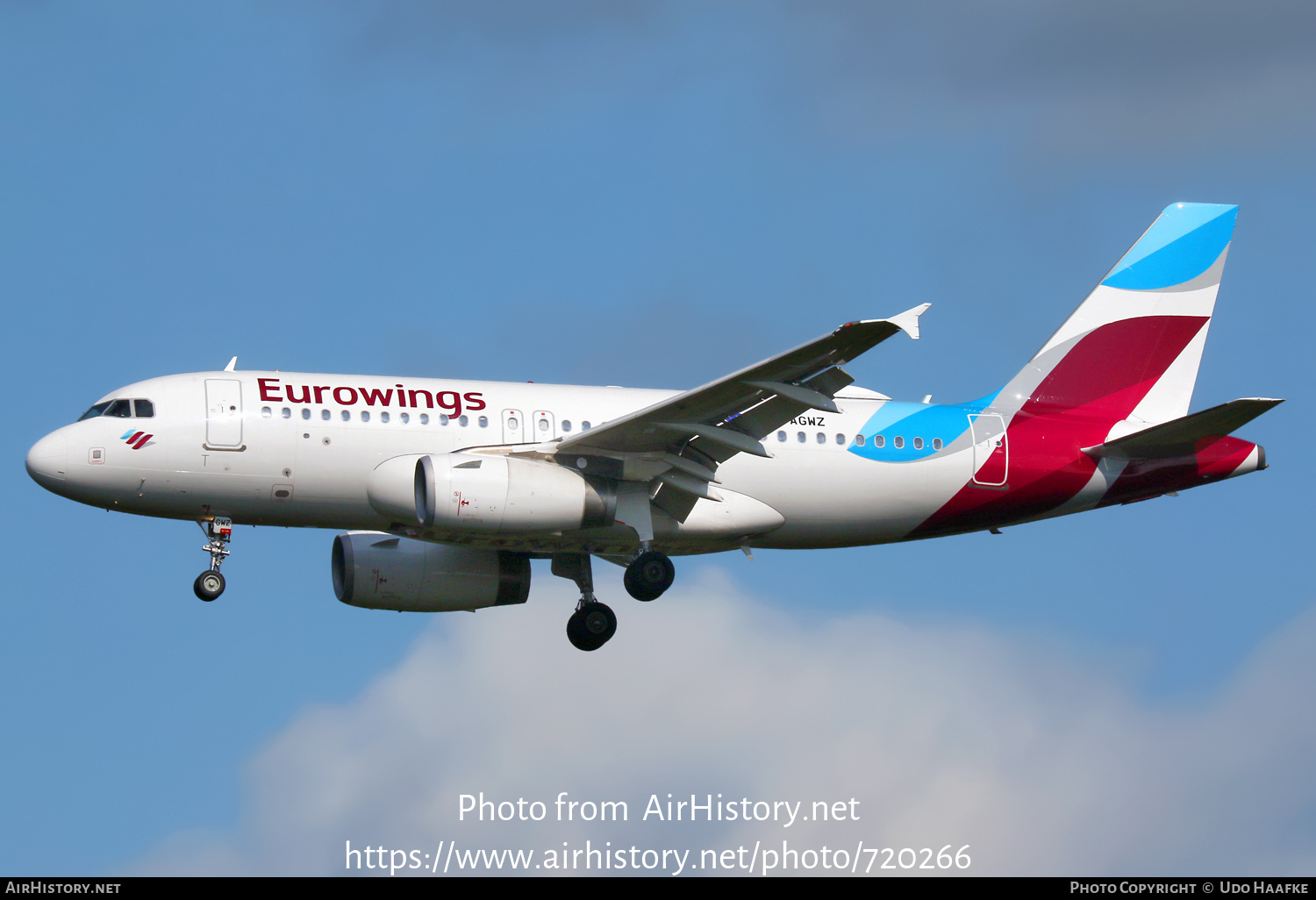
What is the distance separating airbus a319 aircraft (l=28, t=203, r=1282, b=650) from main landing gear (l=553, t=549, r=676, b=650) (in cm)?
4

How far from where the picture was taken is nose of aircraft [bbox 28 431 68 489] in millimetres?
31438

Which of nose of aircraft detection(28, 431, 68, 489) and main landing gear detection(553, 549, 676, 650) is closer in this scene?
nose of aircraft detection(28, 431, 68, 489)

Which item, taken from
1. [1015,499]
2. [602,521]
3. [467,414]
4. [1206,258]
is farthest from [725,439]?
[1206,258]

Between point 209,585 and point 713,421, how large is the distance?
31.2 ft

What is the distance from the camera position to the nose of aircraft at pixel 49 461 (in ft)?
103

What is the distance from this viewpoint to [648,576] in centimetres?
3222

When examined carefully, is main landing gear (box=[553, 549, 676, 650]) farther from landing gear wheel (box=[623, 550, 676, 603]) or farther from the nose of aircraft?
the nose of aircraft

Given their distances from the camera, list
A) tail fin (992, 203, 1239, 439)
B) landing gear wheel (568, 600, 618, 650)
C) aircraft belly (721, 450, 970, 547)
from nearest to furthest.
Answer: aircraft belly (721, 450, 970, 547), landing gear wheel (568, 600, 618, 650), tail fin (992, 203, 1239, 439)

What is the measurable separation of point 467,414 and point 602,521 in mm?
3155

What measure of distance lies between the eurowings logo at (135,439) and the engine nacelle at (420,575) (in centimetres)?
537

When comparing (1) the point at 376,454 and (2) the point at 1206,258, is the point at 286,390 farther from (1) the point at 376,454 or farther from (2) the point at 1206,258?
(2) the point at 1206,258

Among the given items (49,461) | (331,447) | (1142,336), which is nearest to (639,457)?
(331,447)

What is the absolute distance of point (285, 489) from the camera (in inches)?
1241

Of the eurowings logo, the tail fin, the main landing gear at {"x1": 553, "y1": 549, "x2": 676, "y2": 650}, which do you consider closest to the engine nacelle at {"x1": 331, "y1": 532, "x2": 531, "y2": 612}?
the main landing gear at {"x1": 553, "y1": 549, "x2": 676, "y2": 650}
